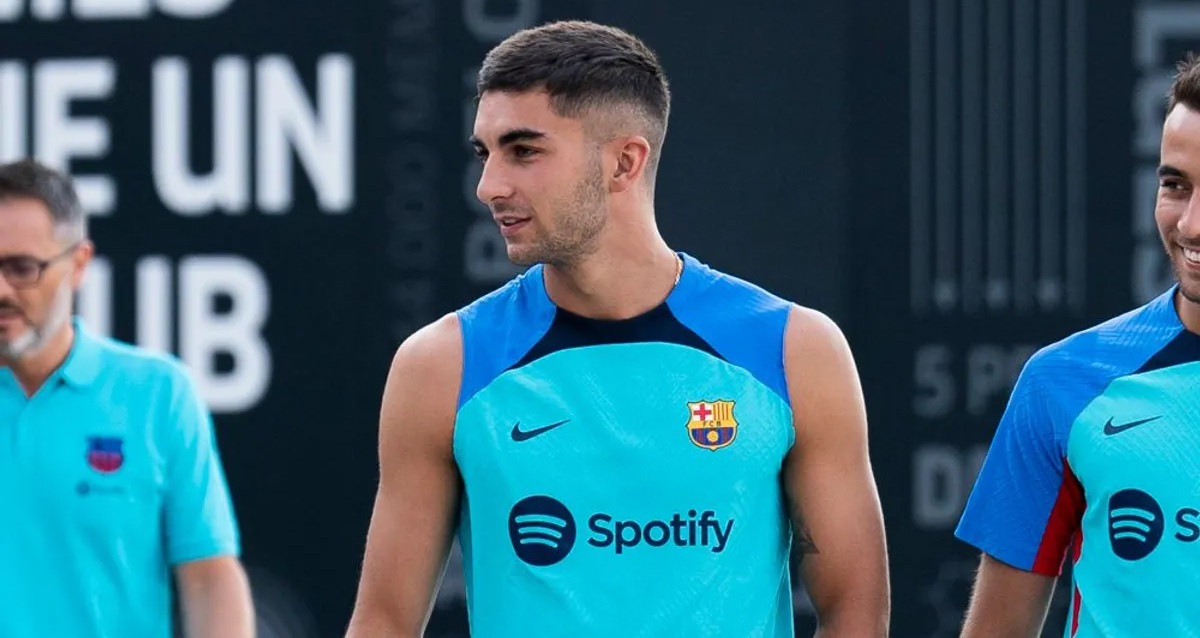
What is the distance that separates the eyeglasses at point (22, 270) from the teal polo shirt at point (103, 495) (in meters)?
0.15

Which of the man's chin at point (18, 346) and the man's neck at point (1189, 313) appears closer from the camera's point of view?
the man's neck at point (1189, 313)

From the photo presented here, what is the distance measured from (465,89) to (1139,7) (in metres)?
1.50

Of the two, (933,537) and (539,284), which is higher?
(539,284)

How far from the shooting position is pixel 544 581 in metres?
2.60

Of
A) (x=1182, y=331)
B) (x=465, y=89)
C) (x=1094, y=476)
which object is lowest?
(x=1094, y=476)

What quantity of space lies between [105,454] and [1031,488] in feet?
5.25

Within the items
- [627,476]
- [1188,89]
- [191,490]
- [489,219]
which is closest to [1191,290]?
[1188,89]

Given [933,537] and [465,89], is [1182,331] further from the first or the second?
[465,89]

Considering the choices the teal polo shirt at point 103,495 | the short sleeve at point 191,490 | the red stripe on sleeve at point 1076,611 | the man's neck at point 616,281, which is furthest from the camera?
the short sleeve at point 191,490

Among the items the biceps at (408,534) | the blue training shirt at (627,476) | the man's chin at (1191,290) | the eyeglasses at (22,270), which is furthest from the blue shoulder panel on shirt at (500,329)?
the eyeglasses at (22,270)

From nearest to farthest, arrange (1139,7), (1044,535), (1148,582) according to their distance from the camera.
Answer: (1148,582) < (1044,535) < (1139,7)

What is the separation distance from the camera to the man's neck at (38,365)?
354 cm

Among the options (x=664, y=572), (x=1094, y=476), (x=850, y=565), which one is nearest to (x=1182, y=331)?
(x=1094, y=476)

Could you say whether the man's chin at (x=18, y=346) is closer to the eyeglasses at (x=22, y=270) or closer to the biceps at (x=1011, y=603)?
the eyeglasses at (x=22, y=270)
